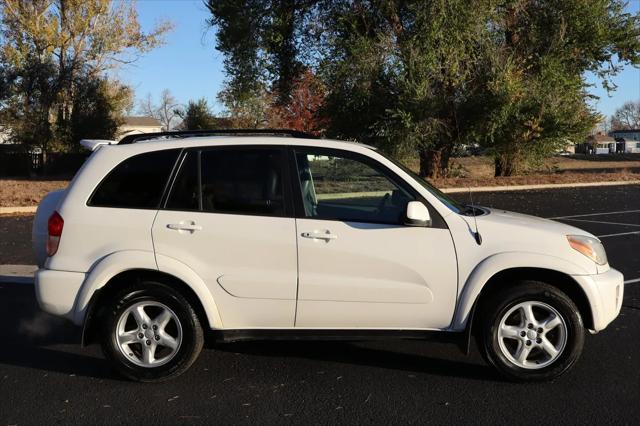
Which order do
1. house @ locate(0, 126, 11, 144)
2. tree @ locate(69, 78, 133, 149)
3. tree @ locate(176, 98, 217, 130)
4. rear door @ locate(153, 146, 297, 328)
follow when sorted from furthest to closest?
tree @ locate(176, 98, 217, 130), tree @ locate(69, 78, 133, 149), house @ locate(0, 126, 11, 144), rear door @ locate(153, 146, 297, 328)

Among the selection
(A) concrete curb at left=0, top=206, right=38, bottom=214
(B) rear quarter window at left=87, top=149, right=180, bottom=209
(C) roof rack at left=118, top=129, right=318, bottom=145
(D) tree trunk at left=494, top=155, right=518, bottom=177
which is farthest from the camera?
(D) tree trunk at left=494, top=155, right=518, bottom=177

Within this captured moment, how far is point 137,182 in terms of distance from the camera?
4.38 metres

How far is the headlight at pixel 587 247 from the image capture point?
4211 mm

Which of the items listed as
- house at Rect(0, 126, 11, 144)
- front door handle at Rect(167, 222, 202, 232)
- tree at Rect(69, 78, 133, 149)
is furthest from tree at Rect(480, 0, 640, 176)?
house at Rect(0, 126, 11, 144)

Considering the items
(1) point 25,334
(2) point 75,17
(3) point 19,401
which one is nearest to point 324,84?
(2) point 75,17

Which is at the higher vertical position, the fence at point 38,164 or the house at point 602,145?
the house at point 602,145

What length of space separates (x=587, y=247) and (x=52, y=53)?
31212mm

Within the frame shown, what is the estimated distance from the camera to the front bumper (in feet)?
13.6

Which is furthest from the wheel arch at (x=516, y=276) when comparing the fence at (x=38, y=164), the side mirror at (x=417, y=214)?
the fence at (x=38, y=164)

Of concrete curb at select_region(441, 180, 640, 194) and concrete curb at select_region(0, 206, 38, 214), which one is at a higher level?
concrete curb at select_region(441, 180, 640, 194)

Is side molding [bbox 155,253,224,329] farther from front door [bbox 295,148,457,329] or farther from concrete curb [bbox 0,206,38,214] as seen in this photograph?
concrete curb [bbox 0,206,38,214]

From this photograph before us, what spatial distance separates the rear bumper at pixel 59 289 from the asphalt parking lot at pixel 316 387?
585 millimetres

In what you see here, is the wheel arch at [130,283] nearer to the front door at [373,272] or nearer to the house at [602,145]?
the front door at [373,272]

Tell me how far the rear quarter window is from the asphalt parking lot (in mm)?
1312
